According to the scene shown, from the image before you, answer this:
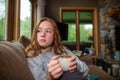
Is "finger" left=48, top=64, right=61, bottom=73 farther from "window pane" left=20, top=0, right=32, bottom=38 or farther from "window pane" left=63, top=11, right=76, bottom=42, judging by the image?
"window pane" left=63, top=11, right=76, bottom=42

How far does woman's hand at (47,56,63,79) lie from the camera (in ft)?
3.25

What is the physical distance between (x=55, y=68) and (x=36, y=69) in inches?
13.1

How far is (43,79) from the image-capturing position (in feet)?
4.23

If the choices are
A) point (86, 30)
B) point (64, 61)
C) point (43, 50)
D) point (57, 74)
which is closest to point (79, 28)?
point (86, 30)

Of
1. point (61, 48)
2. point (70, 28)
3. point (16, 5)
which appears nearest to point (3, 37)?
point (16, 5)

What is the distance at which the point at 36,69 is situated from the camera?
1317 mm

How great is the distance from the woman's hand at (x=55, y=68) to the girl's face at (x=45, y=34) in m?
0.48

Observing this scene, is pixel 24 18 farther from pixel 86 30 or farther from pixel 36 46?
pixel 86 30

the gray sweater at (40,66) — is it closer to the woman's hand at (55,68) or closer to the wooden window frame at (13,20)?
the woman's hand at (55,68)

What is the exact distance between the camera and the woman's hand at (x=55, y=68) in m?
0.99

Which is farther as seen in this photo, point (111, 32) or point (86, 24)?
point (86, 24)

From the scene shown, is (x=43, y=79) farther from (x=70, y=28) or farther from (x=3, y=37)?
(x=70, y=28)

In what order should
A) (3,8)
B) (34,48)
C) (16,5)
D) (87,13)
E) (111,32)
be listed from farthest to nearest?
(87,13) → (111,32) → (16,5) → (3,8) → (34,48)

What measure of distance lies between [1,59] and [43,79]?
Answer: 0.45 m
